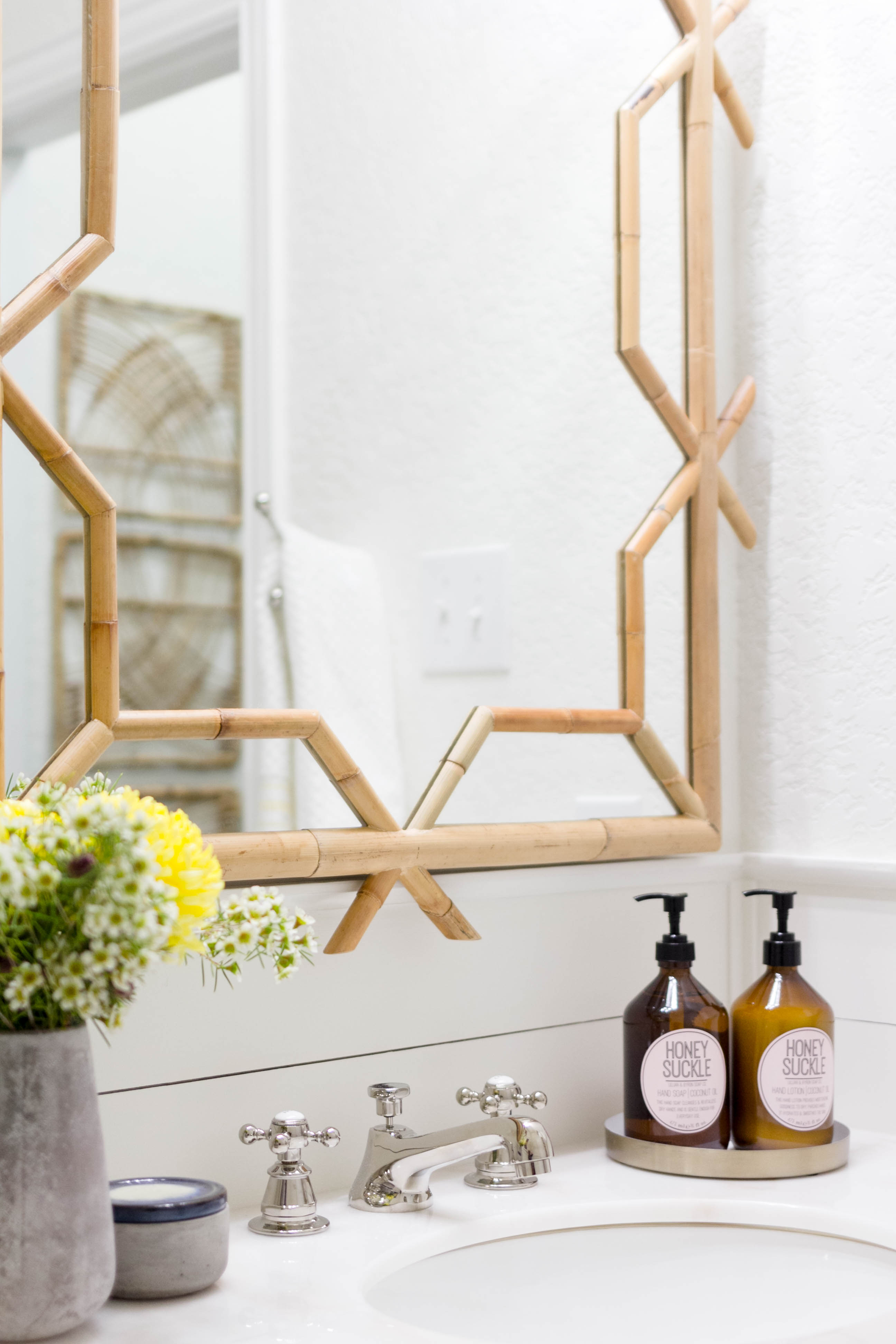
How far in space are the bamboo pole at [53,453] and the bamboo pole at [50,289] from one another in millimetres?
29

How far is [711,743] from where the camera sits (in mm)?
1340

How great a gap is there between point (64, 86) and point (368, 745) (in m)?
0.53

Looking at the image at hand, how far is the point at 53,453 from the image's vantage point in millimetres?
973

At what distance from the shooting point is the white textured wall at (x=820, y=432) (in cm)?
129

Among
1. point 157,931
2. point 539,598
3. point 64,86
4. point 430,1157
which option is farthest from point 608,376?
point 157,931

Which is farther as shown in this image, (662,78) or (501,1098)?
(662,78)

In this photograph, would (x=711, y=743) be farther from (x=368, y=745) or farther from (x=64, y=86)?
(x=64, y=86)

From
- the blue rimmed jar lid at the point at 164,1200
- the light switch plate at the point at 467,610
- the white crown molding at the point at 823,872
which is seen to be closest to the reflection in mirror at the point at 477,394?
the light switch plate at the point at 467,610

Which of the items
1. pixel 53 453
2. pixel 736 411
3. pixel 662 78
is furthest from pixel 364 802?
pixel 662 78

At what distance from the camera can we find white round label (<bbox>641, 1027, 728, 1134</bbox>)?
1094mm

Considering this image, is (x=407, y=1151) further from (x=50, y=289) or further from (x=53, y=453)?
(x=50, y=289)

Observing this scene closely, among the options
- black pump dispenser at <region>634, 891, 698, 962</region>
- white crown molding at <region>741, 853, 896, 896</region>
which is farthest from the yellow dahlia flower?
white crown molding at <region>741, 853, 896, 896</region>

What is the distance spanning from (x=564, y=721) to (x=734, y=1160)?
0.38 metres

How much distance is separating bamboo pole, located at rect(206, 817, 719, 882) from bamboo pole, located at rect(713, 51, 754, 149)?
2.20ft
